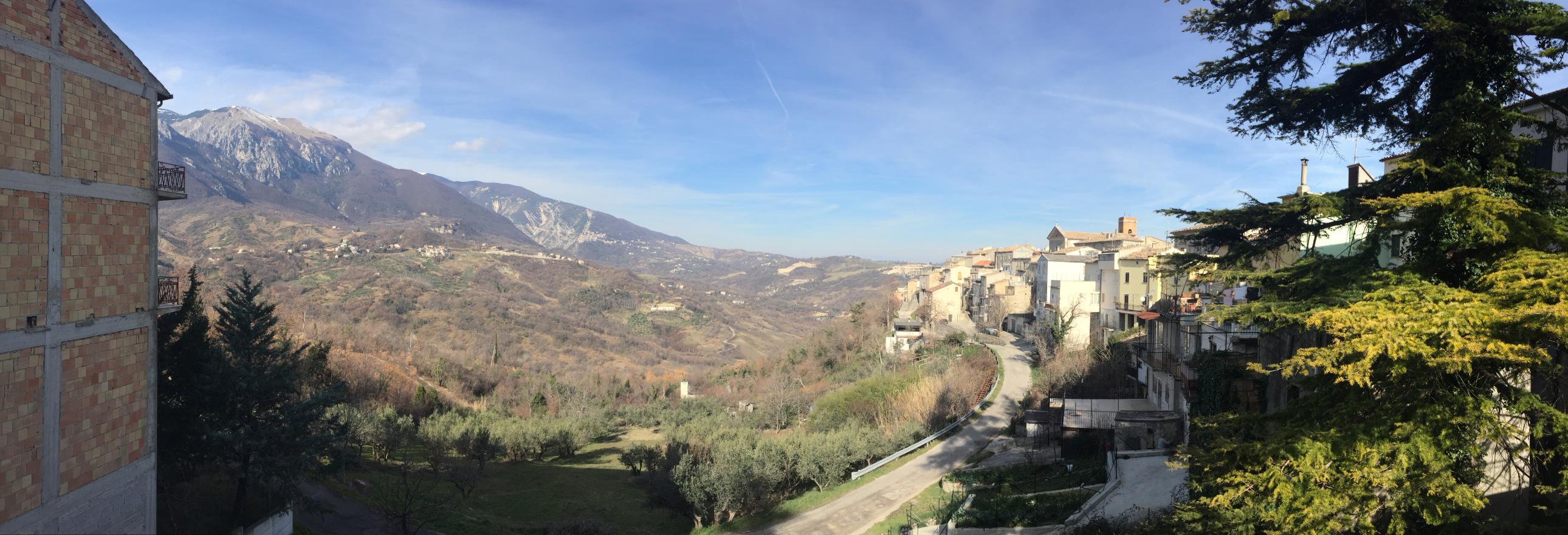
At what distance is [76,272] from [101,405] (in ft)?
6.57

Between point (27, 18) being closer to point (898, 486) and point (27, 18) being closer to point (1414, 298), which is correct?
point (1414, 298)

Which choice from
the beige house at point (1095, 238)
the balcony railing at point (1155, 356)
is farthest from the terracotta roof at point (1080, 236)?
the balcony railing at point (1155, 356)

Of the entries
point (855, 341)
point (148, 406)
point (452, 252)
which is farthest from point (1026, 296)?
point (452, 252)

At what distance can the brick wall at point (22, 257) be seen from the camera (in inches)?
344

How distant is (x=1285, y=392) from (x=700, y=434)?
928 inches

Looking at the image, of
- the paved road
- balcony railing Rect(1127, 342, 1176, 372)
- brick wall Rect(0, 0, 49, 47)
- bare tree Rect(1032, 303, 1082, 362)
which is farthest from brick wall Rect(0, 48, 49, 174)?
bare tree Rect(1032, 303, 1082, 362)

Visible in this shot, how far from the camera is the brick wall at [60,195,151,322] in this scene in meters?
9.73

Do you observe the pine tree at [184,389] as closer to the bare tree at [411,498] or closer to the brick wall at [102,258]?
the brick wall at [102,258]

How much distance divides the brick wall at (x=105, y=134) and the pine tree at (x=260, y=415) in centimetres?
571

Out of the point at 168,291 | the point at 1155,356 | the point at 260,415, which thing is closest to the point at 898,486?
the point at 1155,356

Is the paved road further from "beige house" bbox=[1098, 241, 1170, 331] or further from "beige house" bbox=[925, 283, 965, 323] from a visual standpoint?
"beige house" bbox=[925, 283, 965, 323]

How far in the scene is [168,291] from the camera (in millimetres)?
12008

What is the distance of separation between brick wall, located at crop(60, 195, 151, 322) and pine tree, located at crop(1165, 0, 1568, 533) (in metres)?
14.6

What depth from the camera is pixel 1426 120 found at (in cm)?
909
